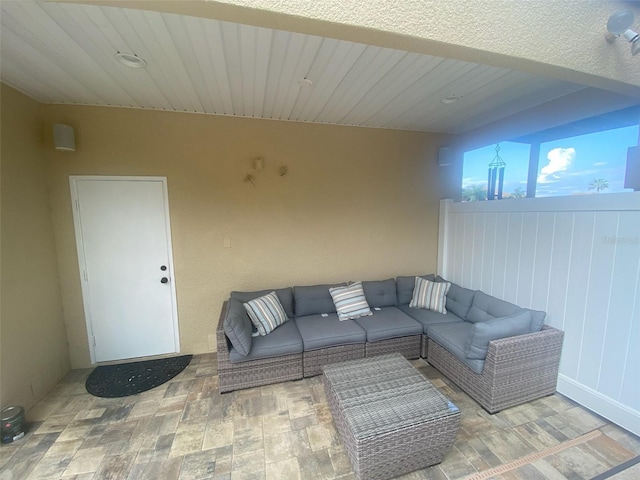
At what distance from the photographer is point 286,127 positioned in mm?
3195

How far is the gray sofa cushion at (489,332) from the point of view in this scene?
2.17 metres

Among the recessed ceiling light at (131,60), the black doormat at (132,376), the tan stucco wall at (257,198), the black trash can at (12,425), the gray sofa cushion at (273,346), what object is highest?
the recessed ceiling light at (131,60)

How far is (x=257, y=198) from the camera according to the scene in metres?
3.17

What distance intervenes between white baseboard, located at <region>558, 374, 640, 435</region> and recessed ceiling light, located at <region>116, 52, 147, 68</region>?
174 inches

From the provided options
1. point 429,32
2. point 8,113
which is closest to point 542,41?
point 429,32

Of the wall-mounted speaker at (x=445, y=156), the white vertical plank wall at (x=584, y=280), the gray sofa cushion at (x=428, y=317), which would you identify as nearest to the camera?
the white vertical plank wall at (x=584, y=280)

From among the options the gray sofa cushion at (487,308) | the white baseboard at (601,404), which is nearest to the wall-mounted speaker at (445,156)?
Result: the gray sofa cushion at (487,308)

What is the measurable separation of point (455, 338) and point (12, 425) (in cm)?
375

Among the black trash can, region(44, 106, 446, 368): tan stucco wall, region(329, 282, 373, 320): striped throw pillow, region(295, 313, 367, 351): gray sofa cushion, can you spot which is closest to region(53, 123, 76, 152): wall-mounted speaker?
region(44, 106, 446, 368): tan stucco wall

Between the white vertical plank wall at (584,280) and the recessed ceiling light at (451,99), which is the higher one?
the recessed ceiling light at (451,99)

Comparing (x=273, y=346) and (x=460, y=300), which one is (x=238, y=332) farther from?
(x=460, y=300)

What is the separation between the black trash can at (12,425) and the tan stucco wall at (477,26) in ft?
9.43

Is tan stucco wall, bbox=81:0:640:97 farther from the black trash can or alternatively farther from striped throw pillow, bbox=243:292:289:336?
the black trash can

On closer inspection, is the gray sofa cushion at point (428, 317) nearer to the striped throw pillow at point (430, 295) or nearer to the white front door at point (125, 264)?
the striped throw pillow at point (430, 295)
